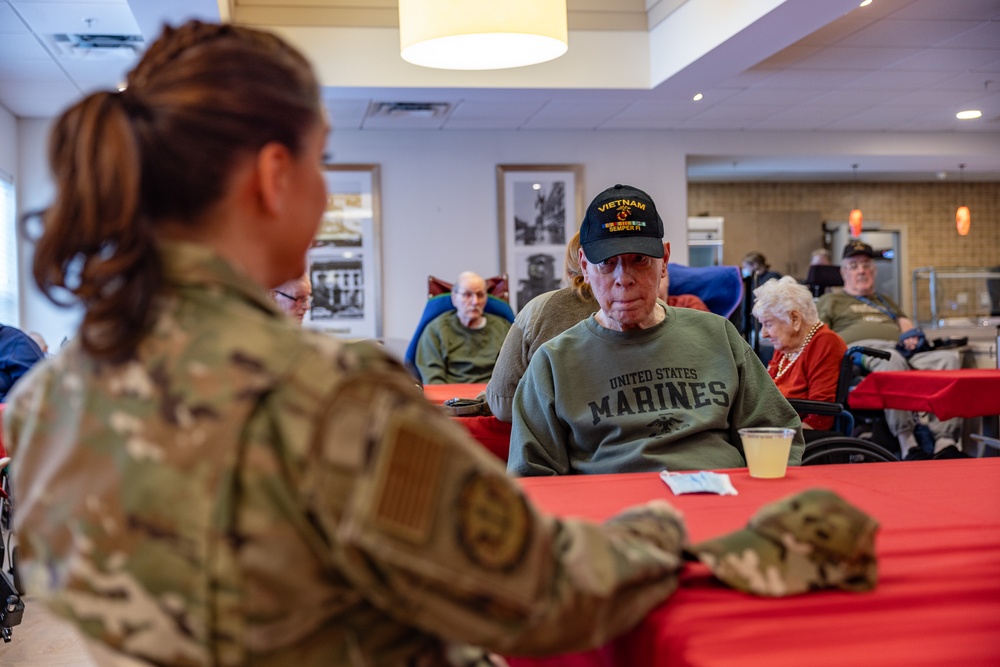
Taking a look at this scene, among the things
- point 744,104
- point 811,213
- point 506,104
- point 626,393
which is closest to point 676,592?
point 626,393

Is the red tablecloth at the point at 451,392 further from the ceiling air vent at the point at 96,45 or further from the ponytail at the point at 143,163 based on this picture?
→ the ceiling air vent at the point at 96,45

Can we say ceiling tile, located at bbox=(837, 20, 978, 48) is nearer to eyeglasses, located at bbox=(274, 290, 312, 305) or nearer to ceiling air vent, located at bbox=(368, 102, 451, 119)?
ceiling air vent, located at bbox=(368, 102, 451, 119)

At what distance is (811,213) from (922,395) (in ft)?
27.4

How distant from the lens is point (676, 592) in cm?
97

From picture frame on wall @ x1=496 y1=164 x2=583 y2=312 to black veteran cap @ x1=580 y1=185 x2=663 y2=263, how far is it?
21.4ft

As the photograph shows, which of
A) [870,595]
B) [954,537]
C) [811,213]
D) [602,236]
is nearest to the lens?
[870,595]

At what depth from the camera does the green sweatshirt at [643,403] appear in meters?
2.00

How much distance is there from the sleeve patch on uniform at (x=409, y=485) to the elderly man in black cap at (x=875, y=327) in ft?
19.8

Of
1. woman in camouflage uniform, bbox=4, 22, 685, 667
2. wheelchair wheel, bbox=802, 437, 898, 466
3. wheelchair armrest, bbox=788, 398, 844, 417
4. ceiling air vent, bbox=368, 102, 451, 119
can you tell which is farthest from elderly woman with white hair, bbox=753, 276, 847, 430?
ceiling air vent, bbox=368, 102, 451, 119

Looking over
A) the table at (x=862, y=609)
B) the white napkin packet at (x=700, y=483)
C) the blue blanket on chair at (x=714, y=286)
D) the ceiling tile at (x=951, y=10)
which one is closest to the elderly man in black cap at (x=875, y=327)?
the ceiling tile at (x=951, y=10)

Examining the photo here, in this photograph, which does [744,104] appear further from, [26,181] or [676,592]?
[676,592]

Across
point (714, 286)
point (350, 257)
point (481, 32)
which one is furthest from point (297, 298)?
point (350, 257)

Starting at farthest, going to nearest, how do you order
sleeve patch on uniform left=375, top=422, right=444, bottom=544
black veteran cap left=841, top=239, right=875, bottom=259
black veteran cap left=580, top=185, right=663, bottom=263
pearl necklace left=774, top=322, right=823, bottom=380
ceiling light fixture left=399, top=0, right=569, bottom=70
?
black veteran cap left=841, top=239, right=875, bottom=259 → pearl necklace left=774, top=322, right=823, bottom=380 → ceiling light fixture left=399, top=0, right=569, bottom=70 → black veteran cap left=580, top=185, right=663, bottom=263 → sleeve patch on uniform left=375, top=422, right=444, bottom=544

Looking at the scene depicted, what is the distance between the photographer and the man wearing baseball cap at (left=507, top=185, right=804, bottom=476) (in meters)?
2.01
